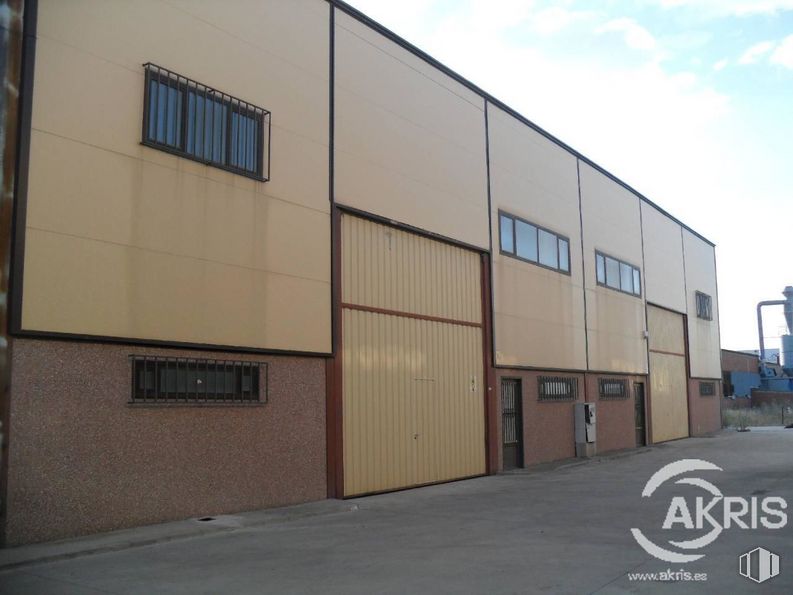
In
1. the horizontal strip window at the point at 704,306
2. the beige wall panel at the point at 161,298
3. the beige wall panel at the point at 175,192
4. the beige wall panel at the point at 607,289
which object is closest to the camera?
the beige wall panel at the point at 161,298

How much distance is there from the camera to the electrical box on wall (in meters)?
23.6

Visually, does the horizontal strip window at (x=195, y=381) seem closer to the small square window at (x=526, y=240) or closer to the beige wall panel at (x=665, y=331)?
the small square window at (x=526, y=240)

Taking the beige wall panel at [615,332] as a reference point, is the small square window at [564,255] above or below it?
above

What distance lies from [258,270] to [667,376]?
2353 cm

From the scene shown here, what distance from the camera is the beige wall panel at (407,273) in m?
15.7

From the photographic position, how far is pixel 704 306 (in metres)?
38.0

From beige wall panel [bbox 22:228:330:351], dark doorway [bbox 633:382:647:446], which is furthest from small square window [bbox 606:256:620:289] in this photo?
beige wall panel [bbox 22:228:330:351]

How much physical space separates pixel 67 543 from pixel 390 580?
441 cm

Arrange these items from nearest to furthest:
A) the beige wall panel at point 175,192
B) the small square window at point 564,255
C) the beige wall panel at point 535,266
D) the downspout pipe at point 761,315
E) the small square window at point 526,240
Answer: the beige wall panel at point 175,192 < the beige wall panel at point 535,266 < the small square window at point 526,240 < the small square window at point 564,255 < the downspout pipe at point 761,315

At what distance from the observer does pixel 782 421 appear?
42.3 meters

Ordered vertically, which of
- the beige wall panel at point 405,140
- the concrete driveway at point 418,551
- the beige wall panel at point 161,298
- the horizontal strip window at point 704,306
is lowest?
the concrete driveway at point 418,551

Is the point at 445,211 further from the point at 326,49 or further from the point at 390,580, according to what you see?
the point at 390,580

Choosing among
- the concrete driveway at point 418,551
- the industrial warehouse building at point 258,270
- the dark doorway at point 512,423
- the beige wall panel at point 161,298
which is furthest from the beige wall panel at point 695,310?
the beige wall panel at point 161,298

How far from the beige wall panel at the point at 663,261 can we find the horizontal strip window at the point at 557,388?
8.40 m
